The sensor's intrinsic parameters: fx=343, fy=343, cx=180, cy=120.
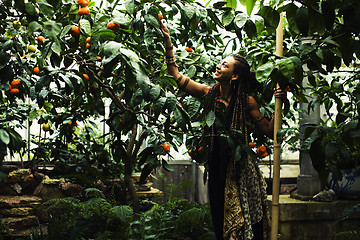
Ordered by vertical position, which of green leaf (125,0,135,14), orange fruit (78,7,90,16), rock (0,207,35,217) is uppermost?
green leaf (125,0,135,14)

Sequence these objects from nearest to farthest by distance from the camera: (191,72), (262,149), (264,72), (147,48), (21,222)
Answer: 1. (264,72)
2. (147,48)
3. (191,72)
4. (262,149)
5. (21,222)

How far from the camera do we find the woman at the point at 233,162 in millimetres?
1820

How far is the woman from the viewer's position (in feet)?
5.97

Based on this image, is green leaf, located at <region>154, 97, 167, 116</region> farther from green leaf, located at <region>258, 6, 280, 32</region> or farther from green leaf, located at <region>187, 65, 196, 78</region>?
green leaf, located at <region>187, 65, 196, 78</region>

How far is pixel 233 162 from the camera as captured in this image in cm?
185

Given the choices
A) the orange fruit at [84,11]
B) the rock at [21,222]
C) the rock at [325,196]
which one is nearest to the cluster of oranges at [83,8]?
the orange fruit at [84,11]

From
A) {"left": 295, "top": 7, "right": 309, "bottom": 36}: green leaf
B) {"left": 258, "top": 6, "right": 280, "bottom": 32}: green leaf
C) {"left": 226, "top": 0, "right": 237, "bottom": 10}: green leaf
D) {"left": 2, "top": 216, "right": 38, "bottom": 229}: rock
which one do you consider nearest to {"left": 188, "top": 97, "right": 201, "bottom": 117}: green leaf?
Result: {"left": 226, "top": 0, "right": 237, "bottom": 10}: green leaf

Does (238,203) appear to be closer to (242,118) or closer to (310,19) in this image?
(242,118)

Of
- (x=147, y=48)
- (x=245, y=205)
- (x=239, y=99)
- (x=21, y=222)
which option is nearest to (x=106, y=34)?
(x=147, y=48)

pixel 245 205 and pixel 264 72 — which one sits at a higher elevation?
pixel 264 72

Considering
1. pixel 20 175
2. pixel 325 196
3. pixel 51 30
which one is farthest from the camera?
pixel 20 175

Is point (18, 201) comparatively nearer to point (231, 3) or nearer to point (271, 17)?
point (231, 3)

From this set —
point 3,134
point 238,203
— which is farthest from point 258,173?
point 3,134

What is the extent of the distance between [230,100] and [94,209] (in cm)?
156
